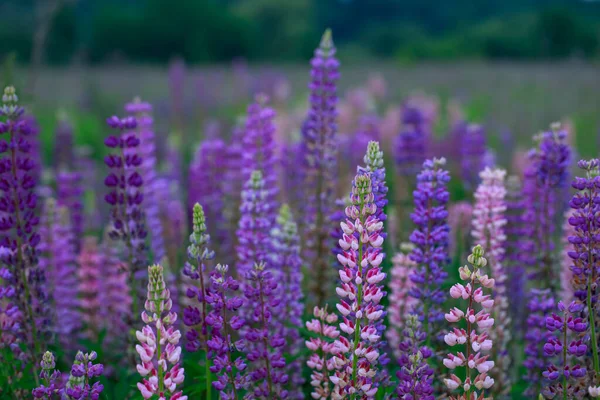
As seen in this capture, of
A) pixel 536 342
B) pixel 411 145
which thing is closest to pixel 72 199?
pixel 411 145

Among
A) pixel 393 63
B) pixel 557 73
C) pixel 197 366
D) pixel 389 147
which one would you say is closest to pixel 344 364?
pixel 197 366

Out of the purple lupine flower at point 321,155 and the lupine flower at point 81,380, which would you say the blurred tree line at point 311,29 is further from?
the lupine flower at point 81,380

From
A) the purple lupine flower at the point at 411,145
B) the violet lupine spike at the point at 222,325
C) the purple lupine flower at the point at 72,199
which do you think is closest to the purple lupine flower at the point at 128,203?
the violet lupine spike at the point at 222,325

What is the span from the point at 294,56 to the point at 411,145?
5250 cm

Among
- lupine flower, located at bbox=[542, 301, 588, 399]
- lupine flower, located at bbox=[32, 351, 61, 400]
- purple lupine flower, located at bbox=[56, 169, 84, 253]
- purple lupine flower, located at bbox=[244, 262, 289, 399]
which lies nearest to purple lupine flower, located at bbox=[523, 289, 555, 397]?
lupine flower, located at bbox=[542, 301, 588, 399]

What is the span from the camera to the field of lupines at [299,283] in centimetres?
215

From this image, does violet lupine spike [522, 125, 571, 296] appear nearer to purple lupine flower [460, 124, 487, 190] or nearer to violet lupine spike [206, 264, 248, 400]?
violet lupine spike [206, 264, 248, 400]

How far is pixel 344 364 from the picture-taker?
2213mm

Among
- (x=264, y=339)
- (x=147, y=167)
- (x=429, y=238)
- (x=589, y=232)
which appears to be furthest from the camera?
(x=147, y=167)

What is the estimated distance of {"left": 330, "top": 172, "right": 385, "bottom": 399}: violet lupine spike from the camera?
2.09 m

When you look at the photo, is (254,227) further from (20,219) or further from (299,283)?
(20,219)

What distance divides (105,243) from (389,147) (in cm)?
575

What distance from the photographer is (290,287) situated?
3.11 metres

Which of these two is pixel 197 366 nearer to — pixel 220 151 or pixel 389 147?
pixel 220 151
